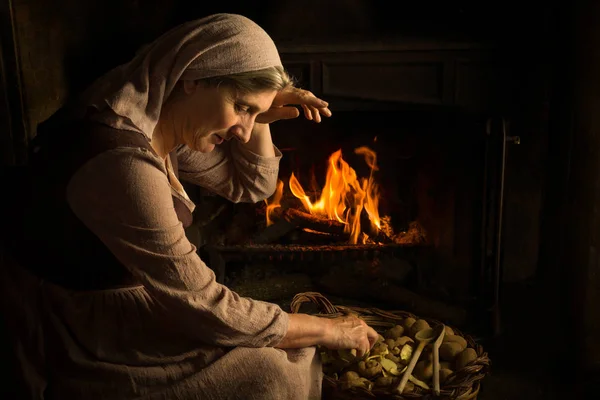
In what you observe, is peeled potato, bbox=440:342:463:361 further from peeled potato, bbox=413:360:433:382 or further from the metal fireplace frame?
the metal fireplace frame

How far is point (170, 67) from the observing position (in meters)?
1.55

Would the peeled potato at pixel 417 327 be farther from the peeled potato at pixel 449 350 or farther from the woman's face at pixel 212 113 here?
the woman's face at pixel 212 113

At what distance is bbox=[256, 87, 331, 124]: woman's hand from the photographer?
1.85 metres

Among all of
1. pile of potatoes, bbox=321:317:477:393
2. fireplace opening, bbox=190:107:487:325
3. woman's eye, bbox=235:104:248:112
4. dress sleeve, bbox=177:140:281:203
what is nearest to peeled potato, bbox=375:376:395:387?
pile of potatoes, bbox=321:317:477:393

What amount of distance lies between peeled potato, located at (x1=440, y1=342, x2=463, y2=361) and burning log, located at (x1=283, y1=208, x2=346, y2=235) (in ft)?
3.85

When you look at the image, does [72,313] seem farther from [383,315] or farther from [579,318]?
[579,318]

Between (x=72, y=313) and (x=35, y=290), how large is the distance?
0.34 feet

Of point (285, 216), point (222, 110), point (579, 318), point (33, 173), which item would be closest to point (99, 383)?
point (33, 173)

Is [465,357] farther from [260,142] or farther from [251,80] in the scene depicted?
[251,80]

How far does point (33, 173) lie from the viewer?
1533 millimetres

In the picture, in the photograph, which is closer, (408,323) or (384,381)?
(384,381)

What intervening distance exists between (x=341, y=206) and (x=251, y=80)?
167 cm

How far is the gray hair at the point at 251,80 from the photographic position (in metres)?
1.56

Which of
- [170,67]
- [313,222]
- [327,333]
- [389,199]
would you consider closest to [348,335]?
[327,333]
